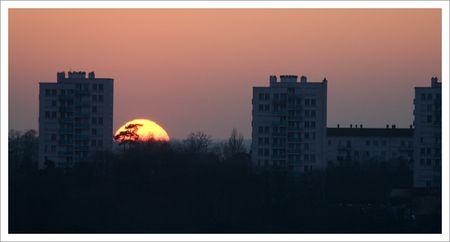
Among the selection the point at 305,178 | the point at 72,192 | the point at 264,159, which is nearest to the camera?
the point at 72,192

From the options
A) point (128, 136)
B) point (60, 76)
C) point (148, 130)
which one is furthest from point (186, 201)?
point (60, 76)

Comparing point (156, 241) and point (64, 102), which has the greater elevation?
point (64, 102)

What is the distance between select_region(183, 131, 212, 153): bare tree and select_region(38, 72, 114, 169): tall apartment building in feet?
7.54

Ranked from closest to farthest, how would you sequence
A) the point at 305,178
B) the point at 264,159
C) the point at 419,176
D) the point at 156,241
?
the point at 156,241
the point at 305,178
the point at 419,176
the point at 264,159

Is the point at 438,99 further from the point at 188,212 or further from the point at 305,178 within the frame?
the point at 188,212

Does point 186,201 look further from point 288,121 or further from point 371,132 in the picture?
point 371,132

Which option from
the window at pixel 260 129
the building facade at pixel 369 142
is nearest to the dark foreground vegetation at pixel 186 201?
the window at pixel 260 129

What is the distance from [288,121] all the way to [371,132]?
7.66m

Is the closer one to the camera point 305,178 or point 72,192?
point 72,192

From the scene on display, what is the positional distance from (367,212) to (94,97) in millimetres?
9017

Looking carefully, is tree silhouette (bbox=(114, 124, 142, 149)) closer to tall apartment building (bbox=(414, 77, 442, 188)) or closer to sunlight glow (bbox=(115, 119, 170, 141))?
sunlight glow (bbox=(115, 119, 170, 141))

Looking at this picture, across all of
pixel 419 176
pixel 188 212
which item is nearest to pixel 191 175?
pixel 188 212

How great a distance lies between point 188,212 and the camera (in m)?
19.5

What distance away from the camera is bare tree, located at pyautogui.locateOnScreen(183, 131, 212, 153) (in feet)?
81.2
